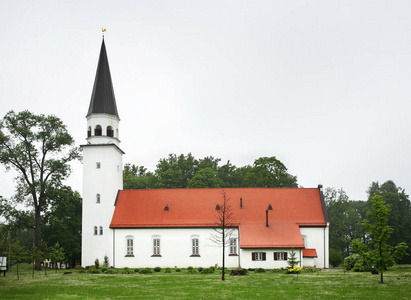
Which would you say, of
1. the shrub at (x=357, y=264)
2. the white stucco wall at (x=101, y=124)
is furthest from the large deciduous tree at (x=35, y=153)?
the shrub at (x=357, y=264)

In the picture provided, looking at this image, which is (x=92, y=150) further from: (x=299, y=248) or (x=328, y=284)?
(x=328, y=284)

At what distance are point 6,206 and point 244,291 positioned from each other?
1210 inches

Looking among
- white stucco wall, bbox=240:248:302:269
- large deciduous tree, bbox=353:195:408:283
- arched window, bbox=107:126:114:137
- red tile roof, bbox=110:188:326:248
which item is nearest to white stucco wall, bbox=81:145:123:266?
red tile roof, bbox=110:188:326:248

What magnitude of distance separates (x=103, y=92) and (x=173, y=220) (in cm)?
1552

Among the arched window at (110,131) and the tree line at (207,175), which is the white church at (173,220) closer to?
the arched window at (110,131)

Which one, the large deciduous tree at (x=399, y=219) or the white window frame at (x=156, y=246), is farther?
the large deciduous tree at (x=399, y=219)

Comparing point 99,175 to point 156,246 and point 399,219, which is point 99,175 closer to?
point 156,246

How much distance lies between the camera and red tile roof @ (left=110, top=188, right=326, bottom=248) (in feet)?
146

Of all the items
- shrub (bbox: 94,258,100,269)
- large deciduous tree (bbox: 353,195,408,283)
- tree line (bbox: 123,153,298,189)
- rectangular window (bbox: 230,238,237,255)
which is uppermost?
tree line (bbox: 123,153,298,189)

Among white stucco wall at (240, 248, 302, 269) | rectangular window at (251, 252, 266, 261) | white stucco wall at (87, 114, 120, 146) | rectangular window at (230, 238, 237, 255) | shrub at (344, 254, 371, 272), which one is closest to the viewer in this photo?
shrub at (344, 254, 371, 272)

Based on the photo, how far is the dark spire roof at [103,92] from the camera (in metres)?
47.8

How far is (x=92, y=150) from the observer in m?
47.5

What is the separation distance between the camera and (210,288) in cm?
2681

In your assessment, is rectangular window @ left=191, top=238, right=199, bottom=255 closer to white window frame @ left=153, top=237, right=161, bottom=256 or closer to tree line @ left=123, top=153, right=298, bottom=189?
white window frame @ left=153, top=237, right=161, bottom=256
